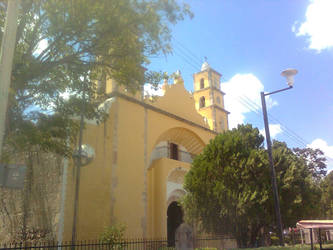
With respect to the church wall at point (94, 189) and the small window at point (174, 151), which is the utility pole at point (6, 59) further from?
the small window at point (174, 151)

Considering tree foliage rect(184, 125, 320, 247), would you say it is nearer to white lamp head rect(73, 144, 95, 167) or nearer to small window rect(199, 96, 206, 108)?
white lamp head rect(73, 144, 95, 167)

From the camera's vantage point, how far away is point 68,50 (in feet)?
30.3

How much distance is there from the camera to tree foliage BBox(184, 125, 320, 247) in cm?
1277

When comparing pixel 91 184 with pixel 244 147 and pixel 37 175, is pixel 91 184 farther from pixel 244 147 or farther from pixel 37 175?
pixel 244 147

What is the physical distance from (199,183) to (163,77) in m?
5.21

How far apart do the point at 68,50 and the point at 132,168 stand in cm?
741

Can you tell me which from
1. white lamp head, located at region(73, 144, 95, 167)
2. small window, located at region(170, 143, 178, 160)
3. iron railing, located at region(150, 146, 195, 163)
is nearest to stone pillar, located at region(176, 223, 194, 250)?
white lamp head, located at region(73, 144, 95, 167)

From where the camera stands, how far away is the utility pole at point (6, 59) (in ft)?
15.0

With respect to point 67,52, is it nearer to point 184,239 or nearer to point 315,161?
point 184,239

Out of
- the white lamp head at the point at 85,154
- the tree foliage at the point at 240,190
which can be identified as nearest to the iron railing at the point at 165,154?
the tree foliage at the point at 240,190

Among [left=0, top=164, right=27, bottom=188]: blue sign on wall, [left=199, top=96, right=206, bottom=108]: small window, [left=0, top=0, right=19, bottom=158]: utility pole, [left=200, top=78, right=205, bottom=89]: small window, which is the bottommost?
[left=0, top=164, right=27, bottom=188]: blue sign on wall

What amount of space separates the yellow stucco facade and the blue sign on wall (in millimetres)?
9026

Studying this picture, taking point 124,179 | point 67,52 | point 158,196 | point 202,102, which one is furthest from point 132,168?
point 202,102

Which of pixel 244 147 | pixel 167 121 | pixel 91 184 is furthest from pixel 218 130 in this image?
pixel 91 184
